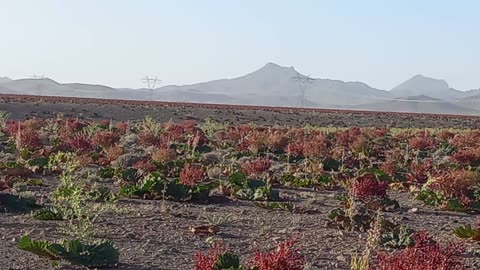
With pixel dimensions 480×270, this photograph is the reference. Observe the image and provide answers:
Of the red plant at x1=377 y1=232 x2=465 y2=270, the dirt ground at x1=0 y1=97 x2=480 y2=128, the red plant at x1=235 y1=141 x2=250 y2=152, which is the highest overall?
the red plant at x1=377 y1=232 x2=465 y2=270

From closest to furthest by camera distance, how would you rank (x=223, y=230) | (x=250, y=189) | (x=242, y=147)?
(x=223, y=230)
(x=250, y=189)
(x=242, y=147)

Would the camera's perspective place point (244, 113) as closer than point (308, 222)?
No

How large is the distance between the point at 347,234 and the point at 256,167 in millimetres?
6043

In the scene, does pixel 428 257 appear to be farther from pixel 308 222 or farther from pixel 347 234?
pixel 308 222

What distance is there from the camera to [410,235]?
8.63 m

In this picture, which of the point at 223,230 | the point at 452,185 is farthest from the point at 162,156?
the point at 223,230

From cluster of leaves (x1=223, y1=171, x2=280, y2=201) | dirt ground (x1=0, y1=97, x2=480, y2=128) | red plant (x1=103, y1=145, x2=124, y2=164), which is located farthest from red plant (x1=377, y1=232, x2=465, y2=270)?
dirt ground (x1=0, y1=97, x2=480, y2=128)

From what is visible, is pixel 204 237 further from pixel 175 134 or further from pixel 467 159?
pixel 175 134

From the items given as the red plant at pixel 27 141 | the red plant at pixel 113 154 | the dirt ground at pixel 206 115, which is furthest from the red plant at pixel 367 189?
the dirt ground at pixel 206 115

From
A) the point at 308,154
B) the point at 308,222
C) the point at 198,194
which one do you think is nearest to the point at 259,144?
the point at 308,154

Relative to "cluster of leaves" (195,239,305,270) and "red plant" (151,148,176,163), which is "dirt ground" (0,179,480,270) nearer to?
"cluster of leaves" (195,239,305,270)

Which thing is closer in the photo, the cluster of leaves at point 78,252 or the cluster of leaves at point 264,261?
the cluster of leaves at point 264,261

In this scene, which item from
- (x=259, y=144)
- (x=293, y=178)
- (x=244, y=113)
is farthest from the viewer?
(x=244, y=113)

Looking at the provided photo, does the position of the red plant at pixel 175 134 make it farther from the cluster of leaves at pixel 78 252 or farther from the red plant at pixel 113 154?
the cluster of leaves at pixel 78 252
